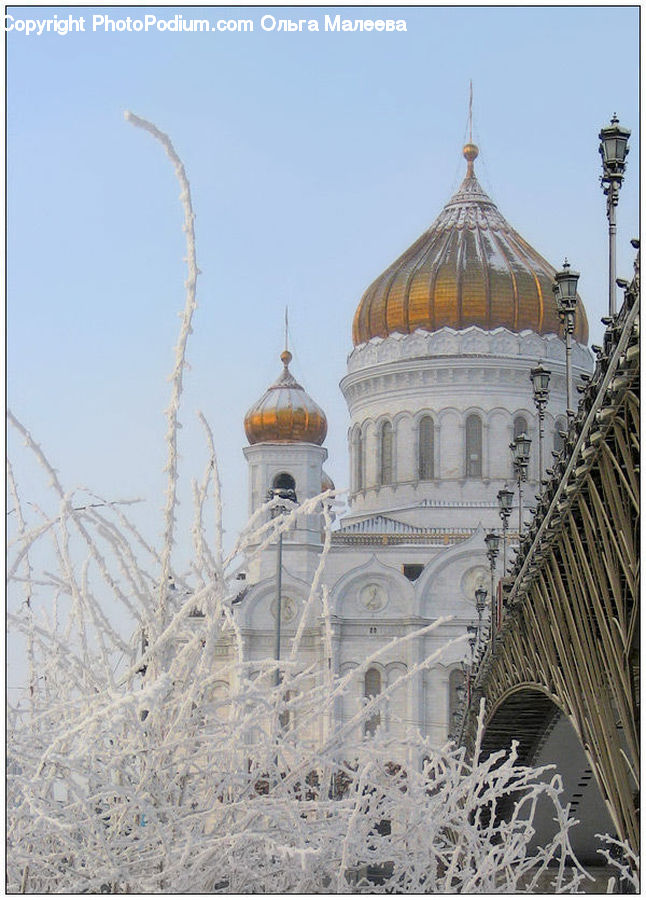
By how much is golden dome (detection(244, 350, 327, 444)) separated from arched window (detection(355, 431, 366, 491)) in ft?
3.97

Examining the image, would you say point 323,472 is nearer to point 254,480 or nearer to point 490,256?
point 254,480

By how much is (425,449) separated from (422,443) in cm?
24

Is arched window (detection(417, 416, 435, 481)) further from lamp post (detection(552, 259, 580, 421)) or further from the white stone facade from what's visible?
lamp post (detection(552, 259, 580, 421))

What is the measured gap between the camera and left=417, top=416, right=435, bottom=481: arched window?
187 feet

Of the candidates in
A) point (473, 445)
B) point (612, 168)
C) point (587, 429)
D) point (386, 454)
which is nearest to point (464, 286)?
point (473, 445)

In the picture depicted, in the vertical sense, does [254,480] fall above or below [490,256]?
below

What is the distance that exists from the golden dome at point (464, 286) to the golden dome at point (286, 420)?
367cm

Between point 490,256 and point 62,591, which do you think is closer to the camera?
point 62,591

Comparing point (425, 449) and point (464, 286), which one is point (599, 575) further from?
point (464, 286)

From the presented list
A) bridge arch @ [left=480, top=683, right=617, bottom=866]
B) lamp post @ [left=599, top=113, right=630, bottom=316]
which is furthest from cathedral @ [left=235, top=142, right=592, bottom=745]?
lamp post @ [left=599, top=113, right=630, bottom=316]

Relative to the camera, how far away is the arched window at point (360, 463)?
58719 mm

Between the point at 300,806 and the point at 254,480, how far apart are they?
53.5m

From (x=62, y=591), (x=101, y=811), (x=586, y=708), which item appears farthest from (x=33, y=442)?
(x=586, y=708)

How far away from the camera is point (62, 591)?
5.02 metres
